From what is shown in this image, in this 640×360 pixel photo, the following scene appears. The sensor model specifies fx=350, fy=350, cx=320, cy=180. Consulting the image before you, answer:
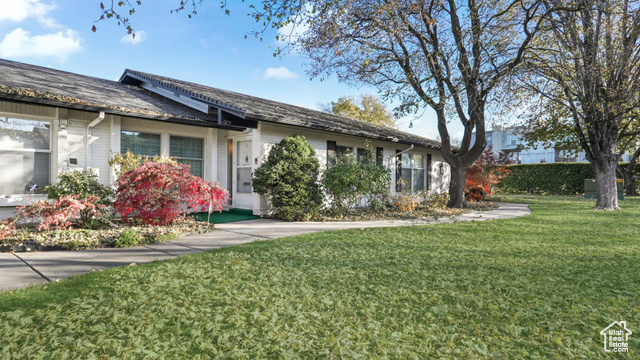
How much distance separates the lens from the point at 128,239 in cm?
554

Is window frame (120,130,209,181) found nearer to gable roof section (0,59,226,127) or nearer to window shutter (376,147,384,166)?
gable roof section (0,59,226,127)

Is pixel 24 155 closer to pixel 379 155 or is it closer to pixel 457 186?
pixel 379 155

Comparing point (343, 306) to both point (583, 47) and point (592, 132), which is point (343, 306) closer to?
point (583, 47)

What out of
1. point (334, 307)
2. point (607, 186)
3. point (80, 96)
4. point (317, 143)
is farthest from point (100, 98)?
point (607, 186)

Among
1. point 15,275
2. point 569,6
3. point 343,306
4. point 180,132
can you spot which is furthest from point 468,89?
point 15,275

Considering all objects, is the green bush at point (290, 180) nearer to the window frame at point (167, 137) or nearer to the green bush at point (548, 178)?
the window frame at point (167, 137)

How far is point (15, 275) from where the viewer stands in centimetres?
375

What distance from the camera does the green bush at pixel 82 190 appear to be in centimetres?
632

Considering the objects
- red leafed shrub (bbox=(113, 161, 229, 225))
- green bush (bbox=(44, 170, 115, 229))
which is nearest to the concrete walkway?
red leafed shrub (bbox=(113, 161, 229, 225))

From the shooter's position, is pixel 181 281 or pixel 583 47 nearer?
pixel 181 281

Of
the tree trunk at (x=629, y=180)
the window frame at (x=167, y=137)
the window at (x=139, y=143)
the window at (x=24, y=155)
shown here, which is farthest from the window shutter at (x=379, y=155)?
the tree trunk at (x=629, y=180)

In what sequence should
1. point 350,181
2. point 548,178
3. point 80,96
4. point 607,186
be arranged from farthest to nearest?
point 548,178, point 607,186, point 350,181, point 80,96

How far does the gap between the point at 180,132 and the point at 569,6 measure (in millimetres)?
11217

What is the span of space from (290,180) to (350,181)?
158 cm
